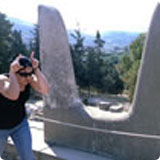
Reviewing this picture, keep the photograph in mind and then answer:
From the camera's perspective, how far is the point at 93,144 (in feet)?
12.1

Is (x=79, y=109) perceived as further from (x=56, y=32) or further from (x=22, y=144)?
(x=22, y=144)

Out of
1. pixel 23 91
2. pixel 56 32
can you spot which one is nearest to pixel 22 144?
pixel 23 91

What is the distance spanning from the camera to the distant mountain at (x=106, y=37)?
22.1m

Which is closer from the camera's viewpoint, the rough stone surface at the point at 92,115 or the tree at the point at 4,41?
the rough stone surface at the point at 92,115

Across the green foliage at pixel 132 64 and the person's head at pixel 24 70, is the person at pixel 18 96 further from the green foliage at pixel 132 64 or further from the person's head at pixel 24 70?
the green foliage at pixel 132 64

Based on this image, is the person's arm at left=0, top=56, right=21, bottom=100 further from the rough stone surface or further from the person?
the rough stone surface

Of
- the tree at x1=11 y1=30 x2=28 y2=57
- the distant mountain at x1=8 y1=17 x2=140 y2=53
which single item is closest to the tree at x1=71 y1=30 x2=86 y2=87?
the distant mountain at x1=8 y1=17 x2=140 y2=53

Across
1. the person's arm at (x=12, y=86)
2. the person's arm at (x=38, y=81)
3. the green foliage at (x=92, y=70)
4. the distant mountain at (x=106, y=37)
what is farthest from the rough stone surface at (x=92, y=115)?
the green foliage at (x=92, y=70)

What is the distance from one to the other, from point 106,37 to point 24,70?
26.2 m

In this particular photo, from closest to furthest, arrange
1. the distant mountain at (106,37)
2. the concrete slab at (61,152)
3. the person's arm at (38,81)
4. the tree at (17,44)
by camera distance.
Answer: the person's arm at (38,81), the concrete slab at (61,152), the tree at (17,44), the distant mountain at (106,37)

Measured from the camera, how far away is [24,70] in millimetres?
2260

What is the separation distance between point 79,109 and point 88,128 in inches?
9.4

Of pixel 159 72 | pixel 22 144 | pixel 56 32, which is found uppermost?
pixel 56 32

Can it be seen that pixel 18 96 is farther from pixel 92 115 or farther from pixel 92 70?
pixel 92 70
